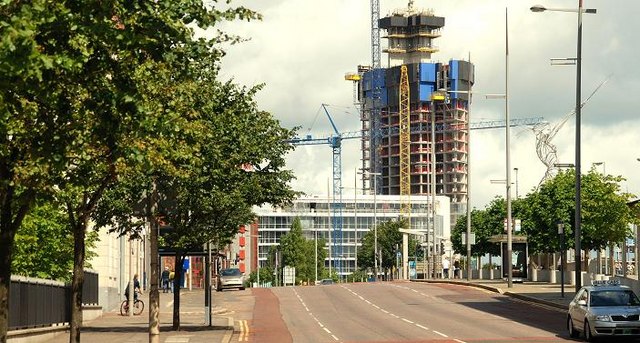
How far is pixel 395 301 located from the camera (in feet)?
210

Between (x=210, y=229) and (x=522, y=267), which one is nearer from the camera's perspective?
(x=210, y=229)

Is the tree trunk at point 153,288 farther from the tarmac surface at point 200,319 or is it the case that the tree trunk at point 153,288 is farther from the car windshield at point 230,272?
the car windshield at point 230,272

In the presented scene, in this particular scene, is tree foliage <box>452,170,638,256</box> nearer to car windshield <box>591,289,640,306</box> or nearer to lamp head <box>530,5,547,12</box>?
lamp head <box>530,5,547,12</box>

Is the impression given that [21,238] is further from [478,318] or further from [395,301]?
[395,301]

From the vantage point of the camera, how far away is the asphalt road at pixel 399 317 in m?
40.3

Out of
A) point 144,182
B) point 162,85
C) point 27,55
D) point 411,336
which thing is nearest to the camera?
point 27,55

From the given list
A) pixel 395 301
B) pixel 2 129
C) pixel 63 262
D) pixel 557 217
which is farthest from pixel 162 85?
pixel 557 217

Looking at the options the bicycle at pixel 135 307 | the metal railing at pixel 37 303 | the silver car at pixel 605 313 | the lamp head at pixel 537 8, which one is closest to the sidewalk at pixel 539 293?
the lamp head at pixel 537 8

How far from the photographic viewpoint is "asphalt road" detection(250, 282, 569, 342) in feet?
132

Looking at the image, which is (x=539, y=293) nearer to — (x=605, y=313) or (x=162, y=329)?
(x=162, y=329)

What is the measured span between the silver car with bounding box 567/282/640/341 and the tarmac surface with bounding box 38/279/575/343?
33.1 feet

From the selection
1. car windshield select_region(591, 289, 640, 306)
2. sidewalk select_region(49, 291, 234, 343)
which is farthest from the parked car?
car windshield select_region(591, 289, 640, 306)

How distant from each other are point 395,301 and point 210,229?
2286cm

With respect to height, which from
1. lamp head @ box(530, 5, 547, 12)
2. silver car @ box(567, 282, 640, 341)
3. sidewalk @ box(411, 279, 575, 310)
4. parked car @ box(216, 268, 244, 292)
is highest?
lamp head @ box(530, 5, 547, 12)
